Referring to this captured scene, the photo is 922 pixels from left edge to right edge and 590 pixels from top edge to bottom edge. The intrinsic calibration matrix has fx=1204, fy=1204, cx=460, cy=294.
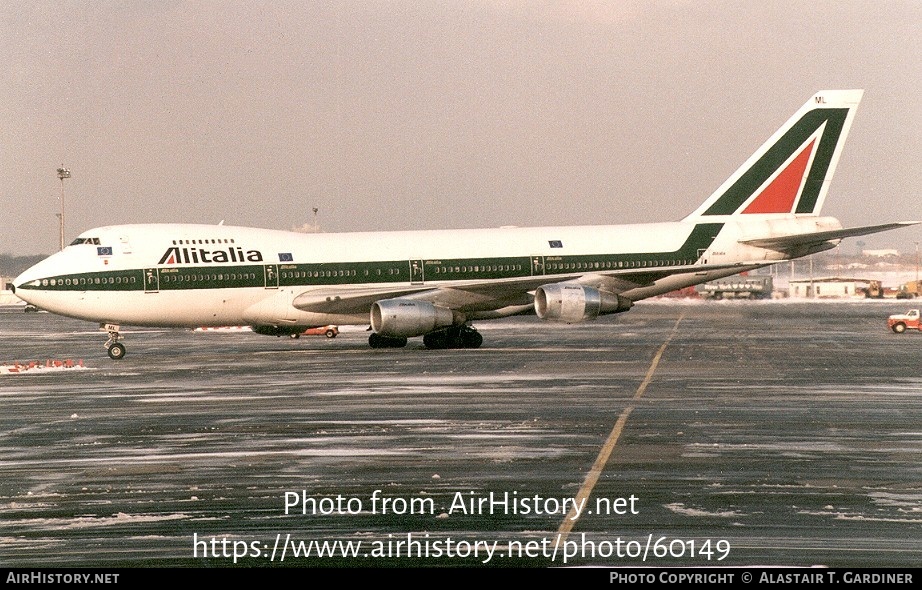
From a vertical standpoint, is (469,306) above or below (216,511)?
above

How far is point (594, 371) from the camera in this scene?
107 feet

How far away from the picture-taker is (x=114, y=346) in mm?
40625

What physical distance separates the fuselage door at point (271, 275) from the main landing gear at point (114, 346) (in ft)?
17.5

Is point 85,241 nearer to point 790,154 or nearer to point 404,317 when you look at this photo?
point 404,317

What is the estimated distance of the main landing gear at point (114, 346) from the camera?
1590 inches

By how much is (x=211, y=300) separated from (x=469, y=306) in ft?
29.1

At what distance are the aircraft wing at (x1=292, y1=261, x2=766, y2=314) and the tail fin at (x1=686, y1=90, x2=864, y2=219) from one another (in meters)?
5.92

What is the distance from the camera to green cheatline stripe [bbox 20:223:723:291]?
39062mm

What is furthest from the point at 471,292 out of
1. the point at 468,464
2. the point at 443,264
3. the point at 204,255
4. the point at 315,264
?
the point at 468,464

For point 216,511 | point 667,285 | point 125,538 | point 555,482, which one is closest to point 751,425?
point 555,482

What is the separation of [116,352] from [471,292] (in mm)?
12173

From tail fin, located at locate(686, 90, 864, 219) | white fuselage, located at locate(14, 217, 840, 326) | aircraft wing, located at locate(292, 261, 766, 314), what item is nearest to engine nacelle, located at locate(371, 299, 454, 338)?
aircraft wing, located at locate(292, 261, 766, 314)
